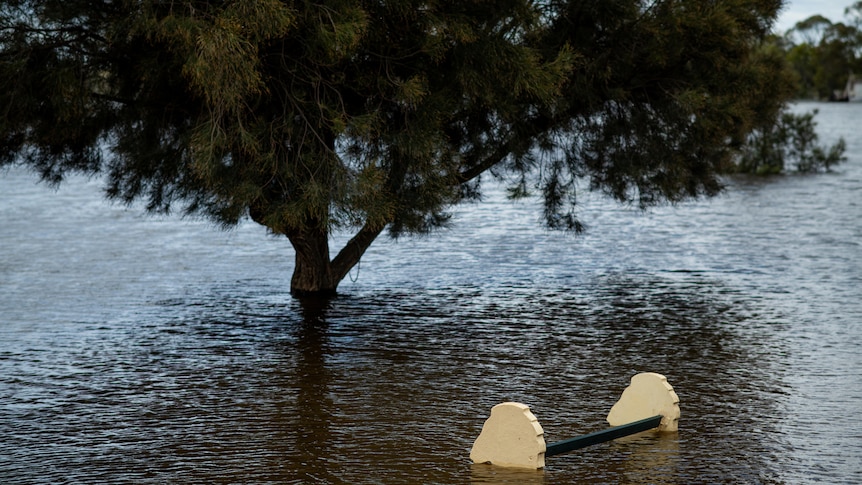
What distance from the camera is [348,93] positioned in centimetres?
1009

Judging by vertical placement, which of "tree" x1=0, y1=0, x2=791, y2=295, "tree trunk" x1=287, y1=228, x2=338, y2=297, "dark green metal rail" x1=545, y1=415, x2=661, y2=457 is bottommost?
"dark green metal rail" x1=545, y1=415, x2=661, y2=457

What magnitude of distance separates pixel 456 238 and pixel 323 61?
30.5 ft

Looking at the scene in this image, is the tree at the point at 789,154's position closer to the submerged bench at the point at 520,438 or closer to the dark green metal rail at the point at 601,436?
the dark green metal rail at the point at 601,436

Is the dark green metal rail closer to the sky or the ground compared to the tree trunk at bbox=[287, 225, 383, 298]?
closer to the ground

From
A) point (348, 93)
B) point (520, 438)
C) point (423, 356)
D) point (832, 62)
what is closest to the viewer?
point (520, 438)

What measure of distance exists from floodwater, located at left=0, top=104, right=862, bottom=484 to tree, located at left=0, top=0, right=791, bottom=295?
4.15ft

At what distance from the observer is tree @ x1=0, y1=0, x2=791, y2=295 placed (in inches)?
356

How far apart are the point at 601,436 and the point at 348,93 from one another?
4.32 metres

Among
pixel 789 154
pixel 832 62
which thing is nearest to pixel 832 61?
pixel 832 62

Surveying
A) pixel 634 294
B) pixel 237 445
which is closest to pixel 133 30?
pixel 237 445

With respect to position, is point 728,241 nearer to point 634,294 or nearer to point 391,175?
point 634,294

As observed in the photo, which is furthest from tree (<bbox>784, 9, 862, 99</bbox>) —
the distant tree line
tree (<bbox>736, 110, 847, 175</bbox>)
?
tree (<bbox>736, 110, 847, 175</bbox>)

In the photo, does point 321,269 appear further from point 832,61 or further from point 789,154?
point 832,61

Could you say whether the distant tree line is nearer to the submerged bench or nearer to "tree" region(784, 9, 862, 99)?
"tree" region(784, 9, 862, 99)
